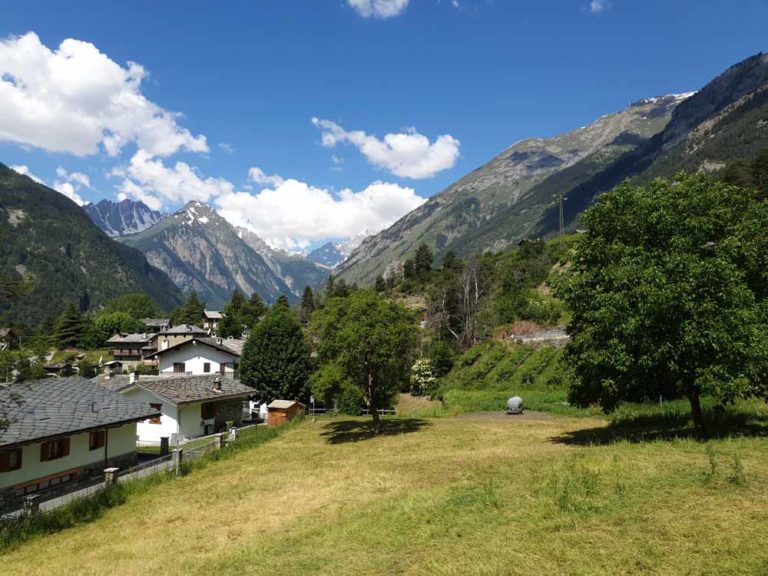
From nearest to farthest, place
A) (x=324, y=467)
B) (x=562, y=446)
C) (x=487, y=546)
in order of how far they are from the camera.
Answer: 1. (x=487, y=546)
2. (x=562, y=446)
3. (x=324, y=467)

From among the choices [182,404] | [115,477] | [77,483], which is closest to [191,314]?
[182,404]

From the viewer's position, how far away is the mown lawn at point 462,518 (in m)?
10.1

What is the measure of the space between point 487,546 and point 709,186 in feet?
65.6

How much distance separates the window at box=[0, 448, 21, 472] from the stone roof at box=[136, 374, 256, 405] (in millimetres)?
16346

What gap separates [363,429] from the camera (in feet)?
130

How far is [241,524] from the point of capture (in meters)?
16.8

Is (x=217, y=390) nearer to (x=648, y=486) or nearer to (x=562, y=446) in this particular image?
(x=562, y=446)

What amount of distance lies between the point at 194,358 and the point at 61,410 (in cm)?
3960

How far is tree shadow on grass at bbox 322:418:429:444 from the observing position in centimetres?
3565

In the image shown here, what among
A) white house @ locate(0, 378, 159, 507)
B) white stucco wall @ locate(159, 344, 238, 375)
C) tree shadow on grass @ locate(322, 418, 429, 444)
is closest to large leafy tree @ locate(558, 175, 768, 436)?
tree shadow on grass @ locate(322, 418, 429, 444)

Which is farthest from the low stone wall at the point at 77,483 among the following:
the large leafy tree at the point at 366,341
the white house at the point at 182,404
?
the large leafy tree at the point at 366,341

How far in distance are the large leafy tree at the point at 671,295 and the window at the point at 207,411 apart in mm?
34734

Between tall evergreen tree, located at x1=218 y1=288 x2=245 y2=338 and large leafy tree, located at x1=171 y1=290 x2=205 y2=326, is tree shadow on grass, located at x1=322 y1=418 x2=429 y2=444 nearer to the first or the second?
tall evergreen tree, located at x1=218 y1=288 x2=245 y2=338

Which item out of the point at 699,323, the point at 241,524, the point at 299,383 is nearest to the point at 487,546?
the point at 241,524
